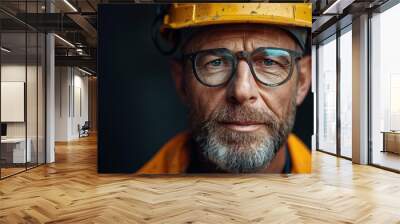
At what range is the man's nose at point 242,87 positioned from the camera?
643cm

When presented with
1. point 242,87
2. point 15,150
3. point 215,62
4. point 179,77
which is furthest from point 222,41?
point 15,150

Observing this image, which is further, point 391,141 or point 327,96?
point 327,96

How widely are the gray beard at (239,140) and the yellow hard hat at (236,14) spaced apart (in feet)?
4.73

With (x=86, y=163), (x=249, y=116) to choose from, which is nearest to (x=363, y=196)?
(x=249, y=116)

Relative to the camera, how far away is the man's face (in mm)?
6449

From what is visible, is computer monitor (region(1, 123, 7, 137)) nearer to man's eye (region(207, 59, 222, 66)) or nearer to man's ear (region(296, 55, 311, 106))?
man's eye (region(207, 59, 222, 66))

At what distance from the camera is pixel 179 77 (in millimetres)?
6625

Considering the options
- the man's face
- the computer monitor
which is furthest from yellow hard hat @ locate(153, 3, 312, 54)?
the computer monitor

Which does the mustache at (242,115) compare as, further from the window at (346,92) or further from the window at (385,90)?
the window at (346,92)

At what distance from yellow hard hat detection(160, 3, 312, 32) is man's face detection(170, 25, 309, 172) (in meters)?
0.17

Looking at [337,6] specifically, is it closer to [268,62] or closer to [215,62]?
[268,62]

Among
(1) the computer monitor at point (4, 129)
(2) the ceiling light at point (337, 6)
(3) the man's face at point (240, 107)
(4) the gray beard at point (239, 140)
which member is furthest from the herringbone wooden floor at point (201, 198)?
(2) the ceiling light at point (337, 6)

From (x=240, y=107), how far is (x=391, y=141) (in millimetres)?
3989

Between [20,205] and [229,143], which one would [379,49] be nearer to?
[229,143]
